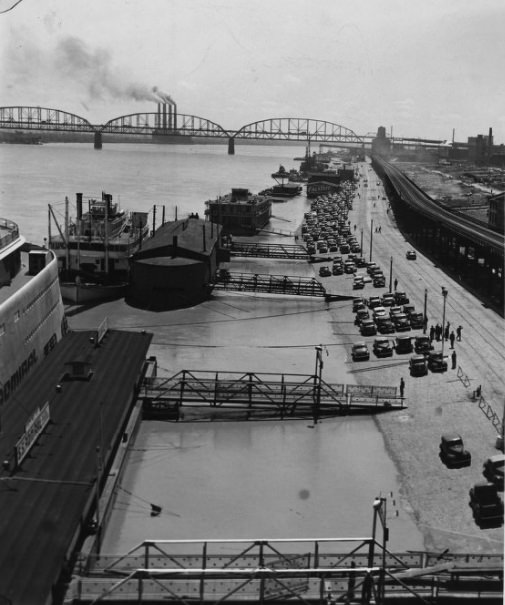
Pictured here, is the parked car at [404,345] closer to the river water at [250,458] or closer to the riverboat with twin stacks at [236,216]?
the river water at [250,458]

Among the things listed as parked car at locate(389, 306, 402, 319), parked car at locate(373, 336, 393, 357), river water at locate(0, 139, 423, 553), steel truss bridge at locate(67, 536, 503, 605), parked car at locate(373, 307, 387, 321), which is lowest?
river water at locate(0, 139, 423, 553)

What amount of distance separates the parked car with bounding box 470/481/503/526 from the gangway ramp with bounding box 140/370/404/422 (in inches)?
239

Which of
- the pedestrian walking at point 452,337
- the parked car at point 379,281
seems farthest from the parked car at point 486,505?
the parked car at point 379,281

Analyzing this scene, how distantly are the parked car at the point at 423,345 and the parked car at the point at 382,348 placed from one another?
887mm

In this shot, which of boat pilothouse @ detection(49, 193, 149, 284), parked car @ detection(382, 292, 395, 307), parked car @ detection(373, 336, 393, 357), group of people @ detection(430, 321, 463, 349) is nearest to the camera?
parked car @ detection(373, 336, 393, 357)

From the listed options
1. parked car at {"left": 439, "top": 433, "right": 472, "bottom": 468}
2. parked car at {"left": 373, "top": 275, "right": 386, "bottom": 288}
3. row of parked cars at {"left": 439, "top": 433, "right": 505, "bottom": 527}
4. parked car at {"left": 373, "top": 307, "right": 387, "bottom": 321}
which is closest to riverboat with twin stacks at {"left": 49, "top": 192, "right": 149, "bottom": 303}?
parked car at {"left": 373, "top": 307, "right": 387, "bottom": 321}

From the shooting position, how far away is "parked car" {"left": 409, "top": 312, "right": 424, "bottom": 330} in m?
31.7

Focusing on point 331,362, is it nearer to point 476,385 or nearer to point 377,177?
point 476,385

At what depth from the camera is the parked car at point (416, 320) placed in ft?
104

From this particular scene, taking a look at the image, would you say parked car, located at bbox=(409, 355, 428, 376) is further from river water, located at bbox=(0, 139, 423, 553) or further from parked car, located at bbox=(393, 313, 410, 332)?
parked car, located at bbox=(393, 313, 410, 332)

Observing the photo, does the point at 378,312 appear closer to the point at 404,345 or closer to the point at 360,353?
the point at 404,345

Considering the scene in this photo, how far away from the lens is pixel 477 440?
64.5 ft

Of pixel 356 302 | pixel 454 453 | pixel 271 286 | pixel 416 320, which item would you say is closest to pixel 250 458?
pixel 454 453

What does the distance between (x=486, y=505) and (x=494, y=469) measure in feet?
5.06
